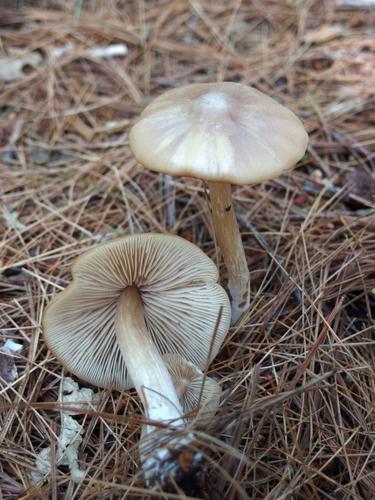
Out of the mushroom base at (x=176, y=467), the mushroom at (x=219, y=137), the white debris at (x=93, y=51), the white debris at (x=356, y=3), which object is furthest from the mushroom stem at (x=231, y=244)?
the white debris at (x=356, y=3)

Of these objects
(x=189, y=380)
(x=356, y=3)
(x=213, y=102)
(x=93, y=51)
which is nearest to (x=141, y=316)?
(x=189, y=380)

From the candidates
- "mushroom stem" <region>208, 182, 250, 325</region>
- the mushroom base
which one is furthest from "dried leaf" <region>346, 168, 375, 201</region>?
the mushroom base

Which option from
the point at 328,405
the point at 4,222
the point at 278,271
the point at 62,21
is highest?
the point at 62,21

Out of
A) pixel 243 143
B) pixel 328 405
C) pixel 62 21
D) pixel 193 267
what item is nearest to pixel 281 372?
pixel 328 405

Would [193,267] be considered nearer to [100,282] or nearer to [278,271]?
[100,282]

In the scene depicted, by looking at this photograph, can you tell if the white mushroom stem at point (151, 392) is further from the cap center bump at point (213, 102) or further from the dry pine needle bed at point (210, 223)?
the cap center bump at point (213, 102)
